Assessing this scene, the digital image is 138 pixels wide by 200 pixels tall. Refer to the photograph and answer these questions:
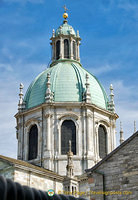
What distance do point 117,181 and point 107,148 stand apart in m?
18.9

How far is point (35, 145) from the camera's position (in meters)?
46.4

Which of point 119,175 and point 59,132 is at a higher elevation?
point 59,132

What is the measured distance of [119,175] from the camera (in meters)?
28.4

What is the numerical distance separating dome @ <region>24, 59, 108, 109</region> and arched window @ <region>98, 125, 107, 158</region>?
8.85 feet

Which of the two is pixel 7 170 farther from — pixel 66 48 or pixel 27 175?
pixel 66 48

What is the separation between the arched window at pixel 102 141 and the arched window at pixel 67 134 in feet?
10.8

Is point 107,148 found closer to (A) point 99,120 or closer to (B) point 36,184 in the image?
(A) point 99,120

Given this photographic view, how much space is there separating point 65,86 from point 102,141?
7.30 meters

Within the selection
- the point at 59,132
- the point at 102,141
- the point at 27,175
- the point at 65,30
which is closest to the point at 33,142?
the point at 59,132

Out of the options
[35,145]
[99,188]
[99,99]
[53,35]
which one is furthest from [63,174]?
[53,35]

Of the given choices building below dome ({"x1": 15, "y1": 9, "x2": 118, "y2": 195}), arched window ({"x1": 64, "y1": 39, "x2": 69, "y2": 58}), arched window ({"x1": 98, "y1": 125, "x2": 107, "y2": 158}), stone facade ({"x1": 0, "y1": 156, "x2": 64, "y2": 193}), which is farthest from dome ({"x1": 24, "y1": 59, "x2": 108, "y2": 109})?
stone facade ({"x1": 0, "y1": 156, "x2": 64, "y2": 193})

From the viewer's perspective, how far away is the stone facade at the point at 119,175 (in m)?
27.5

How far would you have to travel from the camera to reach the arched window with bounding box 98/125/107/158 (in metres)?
46.6

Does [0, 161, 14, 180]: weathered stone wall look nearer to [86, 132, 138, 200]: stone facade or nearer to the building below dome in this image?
[86, 132, 138, 200]: stone facade
